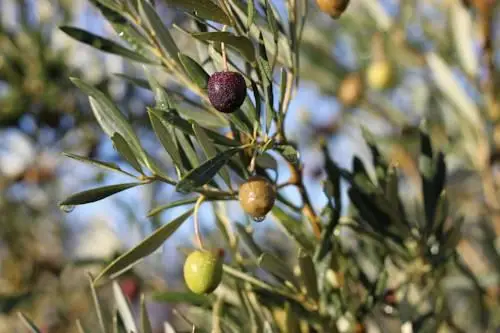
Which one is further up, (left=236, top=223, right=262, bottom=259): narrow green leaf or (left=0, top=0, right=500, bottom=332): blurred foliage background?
(left=236, top=223, right=262, bottom=259): narrow green leaf

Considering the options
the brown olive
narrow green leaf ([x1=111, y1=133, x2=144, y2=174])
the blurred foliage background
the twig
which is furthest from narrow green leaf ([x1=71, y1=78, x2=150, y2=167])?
the brown olive

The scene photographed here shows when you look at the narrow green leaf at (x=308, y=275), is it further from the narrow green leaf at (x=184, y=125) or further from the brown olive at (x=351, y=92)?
the brown olive at (x=351, y=92)

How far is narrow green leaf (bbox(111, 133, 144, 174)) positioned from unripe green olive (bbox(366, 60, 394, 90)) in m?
1.00

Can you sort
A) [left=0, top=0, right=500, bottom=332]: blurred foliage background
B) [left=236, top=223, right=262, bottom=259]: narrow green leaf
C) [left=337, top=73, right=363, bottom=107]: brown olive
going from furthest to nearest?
[left=337, top=73, right=363, bottom=107]: brown olive, [left=0, top=0, right=500, bottom=332]: blurred foliage background, [left=236, top=223, right=262, bottom=259]: narrow green leaf

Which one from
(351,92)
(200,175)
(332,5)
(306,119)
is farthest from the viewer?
(306,119)

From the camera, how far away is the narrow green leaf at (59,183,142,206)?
0.55m

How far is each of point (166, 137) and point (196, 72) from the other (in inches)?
2.3

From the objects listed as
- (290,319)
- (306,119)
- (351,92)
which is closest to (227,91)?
(290,319)

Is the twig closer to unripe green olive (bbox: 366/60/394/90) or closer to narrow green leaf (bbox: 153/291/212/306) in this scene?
narrow green leaf (bbox: 153/291/212/306)

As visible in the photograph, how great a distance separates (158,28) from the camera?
665 mm

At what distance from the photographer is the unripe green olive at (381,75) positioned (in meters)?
1.53

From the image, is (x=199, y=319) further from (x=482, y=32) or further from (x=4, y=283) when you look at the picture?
(x=4, y=283)

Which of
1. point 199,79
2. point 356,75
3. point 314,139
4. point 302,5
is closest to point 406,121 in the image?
point 356,75

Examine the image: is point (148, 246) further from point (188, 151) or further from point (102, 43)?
point (102, 43)
